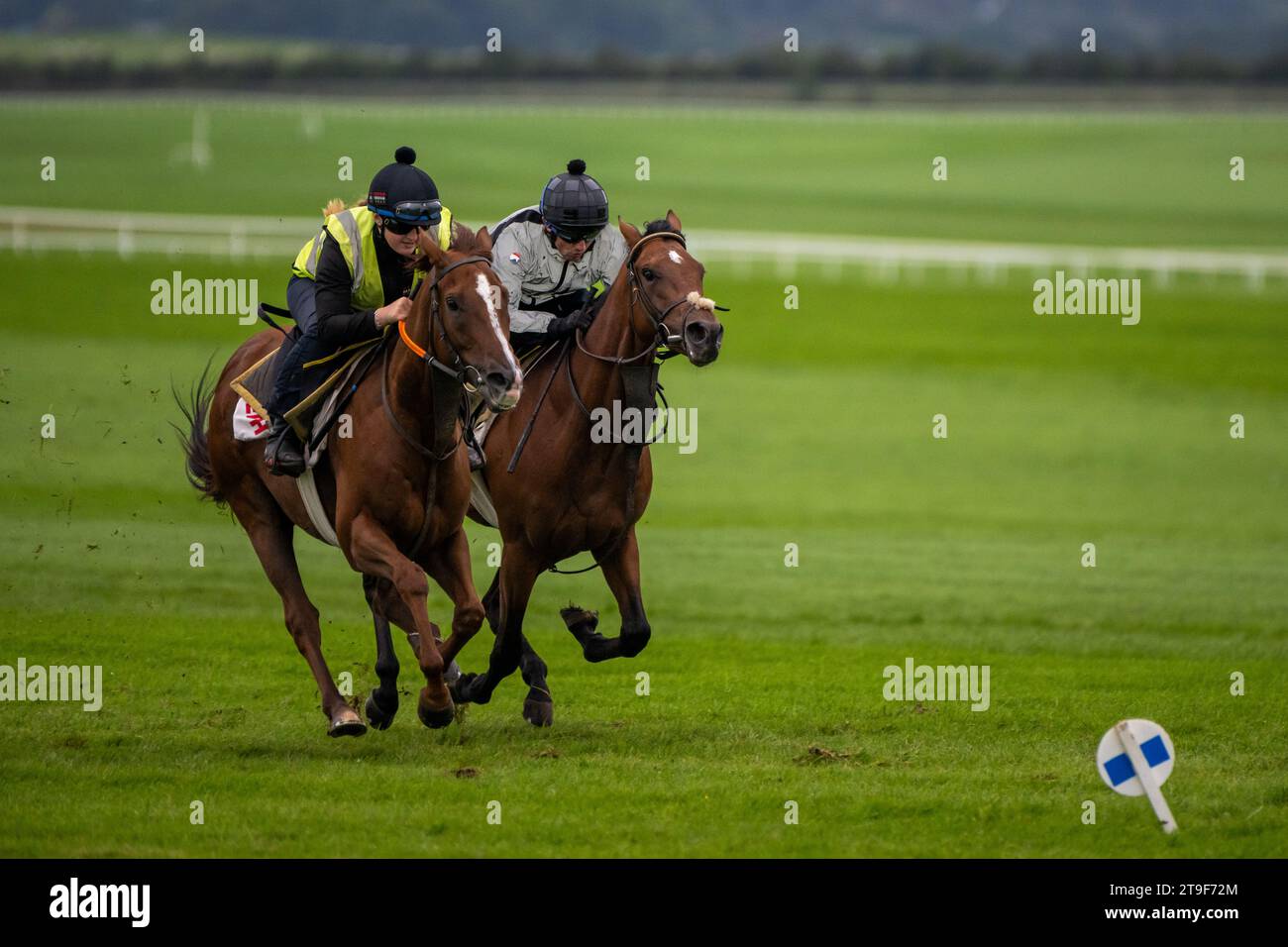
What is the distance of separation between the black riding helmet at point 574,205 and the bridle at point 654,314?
0.53m

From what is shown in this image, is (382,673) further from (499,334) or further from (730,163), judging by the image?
(730,163)

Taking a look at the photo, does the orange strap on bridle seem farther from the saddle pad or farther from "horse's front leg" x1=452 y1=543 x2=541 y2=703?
"horse's front leg" x1=452 y1=543 x2=541 y2=703

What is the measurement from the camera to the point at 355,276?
9.30m

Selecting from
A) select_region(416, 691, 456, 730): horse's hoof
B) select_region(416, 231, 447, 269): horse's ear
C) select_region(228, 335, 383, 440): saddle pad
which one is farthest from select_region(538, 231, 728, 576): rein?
select_region(416, 691, 456, 730): horse's hoof

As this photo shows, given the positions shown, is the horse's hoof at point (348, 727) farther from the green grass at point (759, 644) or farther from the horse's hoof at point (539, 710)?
the horse's hoof at point (539, 710)

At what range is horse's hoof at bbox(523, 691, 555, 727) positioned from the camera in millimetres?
10008

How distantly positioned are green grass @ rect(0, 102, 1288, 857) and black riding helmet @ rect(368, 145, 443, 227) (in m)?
2.64

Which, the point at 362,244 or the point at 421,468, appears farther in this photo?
the point at 362,244

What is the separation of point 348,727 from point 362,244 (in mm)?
2402

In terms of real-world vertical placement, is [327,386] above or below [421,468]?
above

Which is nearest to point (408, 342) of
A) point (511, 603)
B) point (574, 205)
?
point (574, 205)

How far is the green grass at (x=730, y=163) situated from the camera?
60875mm

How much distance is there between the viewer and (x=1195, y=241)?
58688 millimetres
